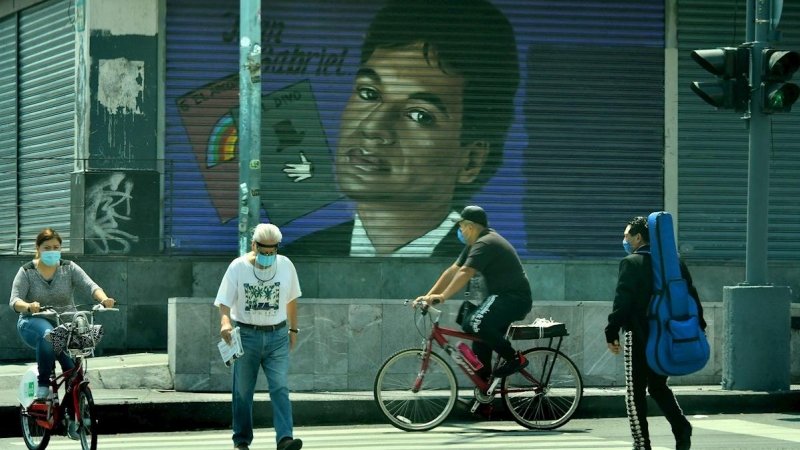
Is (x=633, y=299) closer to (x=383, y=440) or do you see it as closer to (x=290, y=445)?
(x=290, y=445)

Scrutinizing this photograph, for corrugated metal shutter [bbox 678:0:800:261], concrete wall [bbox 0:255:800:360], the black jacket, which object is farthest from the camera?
corrugated metal shutter [bbox 678:0:800:261]

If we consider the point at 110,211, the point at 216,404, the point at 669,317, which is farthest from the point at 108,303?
the point at 110,211

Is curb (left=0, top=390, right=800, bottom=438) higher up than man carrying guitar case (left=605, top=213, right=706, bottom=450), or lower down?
lower down

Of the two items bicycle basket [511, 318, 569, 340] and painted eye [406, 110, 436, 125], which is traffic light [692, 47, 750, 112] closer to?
bicycle basket [511, 318, 569, 340]

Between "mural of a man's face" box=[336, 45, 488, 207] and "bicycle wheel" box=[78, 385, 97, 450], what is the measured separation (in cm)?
733

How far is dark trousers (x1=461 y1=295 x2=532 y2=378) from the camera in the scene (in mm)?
10539

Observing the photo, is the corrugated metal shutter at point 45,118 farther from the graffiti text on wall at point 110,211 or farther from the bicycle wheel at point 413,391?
the bicycle wheel at point 413,391

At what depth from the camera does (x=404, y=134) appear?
15.9 m

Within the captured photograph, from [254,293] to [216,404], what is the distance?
110 inches

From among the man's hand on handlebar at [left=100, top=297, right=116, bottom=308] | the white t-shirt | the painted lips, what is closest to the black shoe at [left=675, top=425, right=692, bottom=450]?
the white t-shirt

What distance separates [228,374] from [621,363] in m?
3.88

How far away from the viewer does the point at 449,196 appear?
1603cm

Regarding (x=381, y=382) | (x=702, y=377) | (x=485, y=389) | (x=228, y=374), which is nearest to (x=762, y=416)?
(x=702, y=377)

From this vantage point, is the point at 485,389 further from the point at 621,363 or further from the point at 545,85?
the point at 545,85
